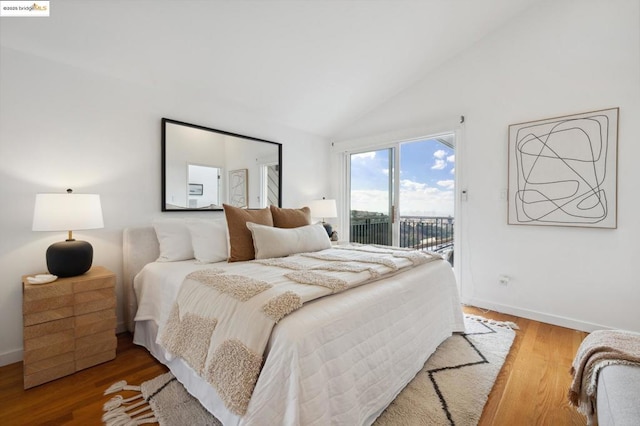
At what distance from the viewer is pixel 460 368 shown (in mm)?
1844

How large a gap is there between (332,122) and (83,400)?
148 inches

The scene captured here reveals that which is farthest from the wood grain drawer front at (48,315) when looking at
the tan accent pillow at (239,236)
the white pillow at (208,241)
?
the tan accent pillow at (239,236)

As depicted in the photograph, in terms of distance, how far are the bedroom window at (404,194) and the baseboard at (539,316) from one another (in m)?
0.88

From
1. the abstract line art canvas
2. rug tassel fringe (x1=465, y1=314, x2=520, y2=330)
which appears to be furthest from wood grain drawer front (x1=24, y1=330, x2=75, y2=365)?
the abstract line art canvas

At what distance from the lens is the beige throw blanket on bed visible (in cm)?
114

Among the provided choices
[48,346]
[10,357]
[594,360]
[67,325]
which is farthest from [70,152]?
[594,360]

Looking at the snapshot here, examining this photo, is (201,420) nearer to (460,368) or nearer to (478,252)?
(460,368)

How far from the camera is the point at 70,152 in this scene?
2.15 metres

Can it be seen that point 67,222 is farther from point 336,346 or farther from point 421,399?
point 421,399

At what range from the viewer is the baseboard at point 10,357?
6.23ft

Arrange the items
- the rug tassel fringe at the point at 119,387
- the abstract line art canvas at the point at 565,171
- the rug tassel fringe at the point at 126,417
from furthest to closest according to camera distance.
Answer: the abstract line art canvas at the point at 565,171 < the rug tassel fringe at the point at 119,387 < the rug tassel fringe at the point at 126,417

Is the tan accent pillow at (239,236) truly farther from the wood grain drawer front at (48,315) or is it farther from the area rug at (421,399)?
the wood grain drawer front at (48,315)

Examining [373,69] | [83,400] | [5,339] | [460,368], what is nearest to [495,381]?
[460,368]

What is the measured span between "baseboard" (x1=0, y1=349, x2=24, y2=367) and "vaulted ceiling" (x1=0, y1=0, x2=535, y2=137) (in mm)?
2108
